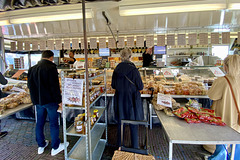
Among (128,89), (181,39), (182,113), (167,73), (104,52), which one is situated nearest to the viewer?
(182,113)

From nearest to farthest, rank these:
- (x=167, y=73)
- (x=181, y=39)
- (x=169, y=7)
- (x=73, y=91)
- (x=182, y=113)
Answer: (x=73, y=91)
(x=182, y=113)
(x=169, y=7)
(x=167, y=73)
(x=181, y=39)

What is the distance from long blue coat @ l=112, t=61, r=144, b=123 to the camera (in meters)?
2.03

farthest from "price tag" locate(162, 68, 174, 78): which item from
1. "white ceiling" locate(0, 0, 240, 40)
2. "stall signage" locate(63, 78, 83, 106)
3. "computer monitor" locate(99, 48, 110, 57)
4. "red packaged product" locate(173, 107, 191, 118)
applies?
"computer monitor" locate(99, 48, 110, 57)

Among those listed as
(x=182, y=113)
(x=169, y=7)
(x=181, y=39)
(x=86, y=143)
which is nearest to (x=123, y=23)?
(x=169, y=7)

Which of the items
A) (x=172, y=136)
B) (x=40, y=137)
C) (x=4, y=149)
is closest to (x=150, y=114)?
(x=172, y=136)

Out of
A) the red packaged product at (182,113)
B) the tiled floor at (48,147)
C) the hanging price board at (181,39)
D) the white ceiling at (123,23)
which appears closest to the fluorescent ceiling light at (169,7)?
the white ceiling at (123,23)

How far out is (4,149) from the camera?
8.22 ft

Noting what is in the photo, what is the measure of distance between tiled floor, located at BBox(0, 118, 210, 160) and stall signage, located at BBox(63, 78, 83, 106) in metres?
1.44

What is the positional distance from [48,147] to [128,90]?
2.26 m

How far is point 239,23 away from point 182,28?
1788 mm

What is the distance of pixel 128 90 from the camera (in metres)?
2.07

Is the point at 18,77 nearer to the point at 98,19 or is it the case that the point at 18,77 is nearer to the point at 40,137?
the point at 40,137

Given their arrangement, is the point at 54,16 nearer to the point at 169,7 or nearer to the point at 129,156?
the point at 169,7

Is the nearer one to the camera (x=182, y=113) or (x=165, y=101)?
(x=182, y=113)
